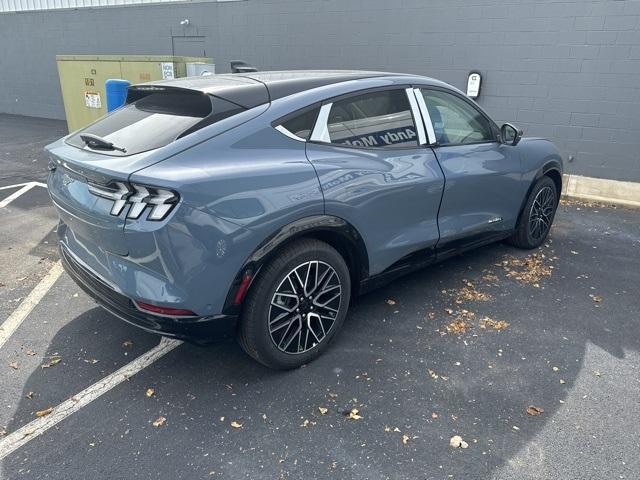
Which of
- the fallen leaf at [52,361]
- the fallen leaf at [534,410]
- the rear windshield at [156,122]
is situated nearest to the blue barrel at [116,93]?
the rear windshield at [156,122]

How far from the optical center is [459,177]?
12.8 ft

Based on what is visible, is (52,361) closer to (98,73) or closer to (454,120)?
(454,120)

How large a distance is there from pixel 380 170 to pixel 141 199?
1.54m

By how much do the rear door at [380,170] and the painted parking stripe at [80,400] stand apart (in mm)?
1491

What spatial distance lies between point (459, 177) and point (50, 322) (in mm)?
3244

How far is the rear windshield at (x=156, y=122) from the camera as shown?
2.78 m

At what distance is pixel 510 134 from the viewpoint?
14.6ft

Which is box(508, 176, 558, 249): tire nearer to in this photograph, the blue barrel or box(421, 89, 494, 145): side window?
box(421, 89, 494, 145): side window

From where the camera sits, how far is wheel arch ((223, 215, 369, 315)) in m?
2.70

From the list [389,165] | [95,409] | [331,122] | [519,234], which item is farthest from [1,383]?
[519,234]

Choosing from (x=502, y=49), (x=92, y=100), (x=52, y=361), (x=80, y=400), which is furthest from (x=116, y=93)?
(x=502, y=49)

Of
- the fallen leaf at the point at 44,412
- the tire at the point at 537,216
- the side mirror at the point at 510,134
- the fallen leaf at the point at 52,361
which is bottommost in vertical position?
the fallen leaf at the point at 52,361

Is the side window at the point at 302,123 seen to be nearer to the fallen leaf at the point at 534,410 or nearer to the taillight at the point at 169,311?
the taillight at the point at 169,311

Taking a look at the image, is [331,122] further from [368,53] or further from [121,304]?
[368,53]
